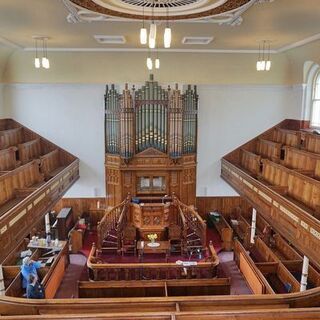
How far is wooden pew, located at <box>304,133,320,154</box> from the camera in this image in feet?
32.8

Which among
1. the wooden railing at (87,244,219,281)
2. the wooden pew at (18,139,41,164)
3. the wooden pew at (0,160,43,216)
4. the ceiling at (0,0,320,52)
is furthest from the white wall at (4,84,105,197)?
the wooden railing at (87,244,219,281)

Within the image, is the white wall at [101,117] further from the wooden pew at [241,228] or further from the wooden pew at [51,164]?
the wooden pew at [241,228]

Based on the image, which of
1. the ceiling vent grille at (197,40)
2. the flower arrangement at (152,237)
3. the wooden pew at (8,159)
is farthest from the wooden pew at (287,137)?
the wooden pew at (8,159)

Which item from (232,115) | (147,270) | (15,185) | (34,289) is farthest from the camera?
(232,115)

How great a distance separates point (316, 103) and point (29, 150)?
1078cm

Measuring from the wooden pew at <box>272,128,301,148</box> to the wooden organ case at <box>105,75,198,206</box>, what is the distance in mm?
3338

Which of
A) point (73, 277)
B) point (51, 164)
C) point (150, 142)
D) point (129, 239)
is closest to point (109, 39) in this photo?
point (150, 142)

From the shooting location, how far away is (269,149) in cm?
1235

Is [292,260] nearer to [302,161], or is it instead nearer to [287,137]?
[302,161]

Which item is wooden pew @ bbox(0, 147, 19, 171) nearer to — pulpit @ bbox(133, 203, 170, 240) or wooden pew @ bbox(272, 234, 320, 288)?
pulpit @ bbox(133, 203, 170, 240)

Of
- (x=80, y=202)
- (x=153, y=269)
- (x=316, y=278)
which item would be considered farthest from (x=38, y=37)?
(x=316, y=278)

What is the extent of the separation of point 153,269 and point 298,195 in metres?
4.35

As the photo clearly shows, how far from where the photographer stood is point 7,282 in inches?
355

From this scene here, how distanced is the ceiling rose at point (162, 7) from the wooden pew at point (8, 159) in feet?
17.7
